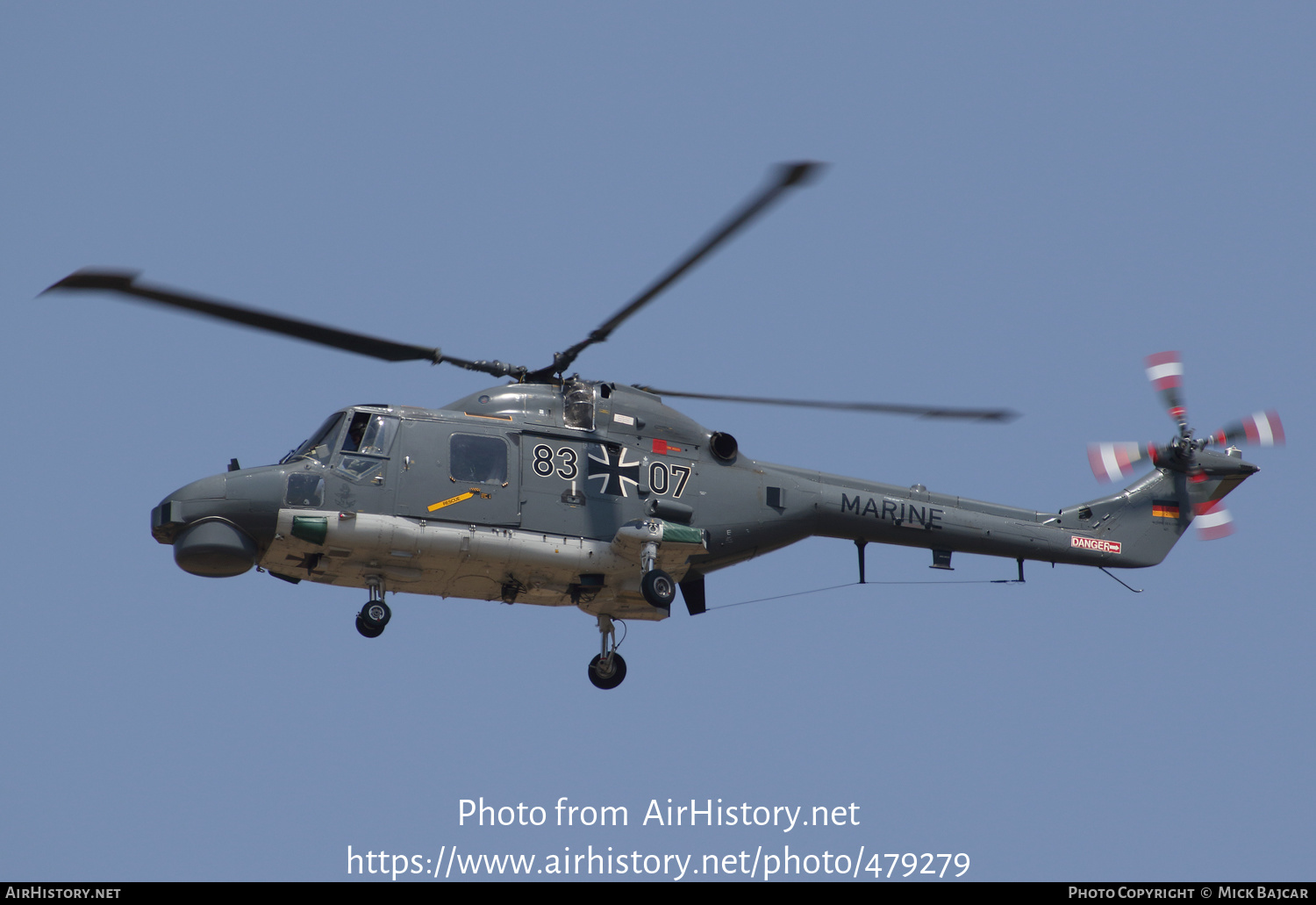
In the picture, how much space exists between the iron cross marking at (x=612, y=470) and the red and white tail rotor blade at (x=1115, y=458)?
800cm

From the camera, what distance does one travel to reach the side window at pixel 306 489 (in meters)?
20.9

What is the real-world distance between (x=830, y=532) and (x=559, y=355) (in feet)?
16.4

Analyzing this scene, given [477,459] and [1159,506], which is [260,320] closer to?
[477,459]

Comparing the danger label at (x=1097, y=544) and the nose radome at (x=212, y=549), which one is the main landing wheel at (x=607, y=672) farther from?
the danger label at (x=1097, y=544)

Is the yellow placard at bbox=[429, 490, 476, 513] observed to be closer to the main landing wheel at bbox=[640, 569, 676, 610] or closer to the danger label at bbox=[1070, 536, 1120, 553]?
the main landing wheel at bbox=[640, 569, 676, 610]

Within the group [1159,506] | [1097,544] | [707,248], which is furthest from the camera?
[1159,506]

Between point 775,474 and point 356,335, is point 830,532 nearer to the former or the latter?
point 775,474

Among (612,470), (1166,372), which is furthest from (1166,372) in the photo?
(612,470)

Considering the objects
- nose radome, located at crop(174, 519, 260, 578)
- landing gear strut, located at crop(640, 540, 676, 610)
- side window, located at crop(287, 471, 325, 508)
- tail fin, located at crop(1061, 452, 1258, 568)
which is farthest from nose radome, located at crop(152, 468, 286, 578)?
tail fin, located at crop(1061, 452, 1258, 568)

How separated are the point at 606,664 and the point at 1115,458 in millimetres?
9107

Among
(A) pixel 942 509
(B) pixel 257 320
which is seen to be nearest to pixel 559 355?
(B) pixel 257 320

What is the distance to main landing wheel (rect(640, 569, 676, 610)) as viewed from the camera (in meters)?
22.0

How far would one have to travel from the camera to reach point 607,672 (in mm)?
23391

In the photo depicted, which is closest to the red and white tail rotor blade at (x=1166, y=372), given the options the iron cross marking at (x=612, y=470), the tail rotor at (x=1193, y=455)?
the tail rotor at (x=1193, y=455)
